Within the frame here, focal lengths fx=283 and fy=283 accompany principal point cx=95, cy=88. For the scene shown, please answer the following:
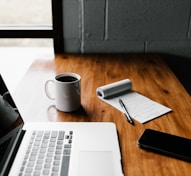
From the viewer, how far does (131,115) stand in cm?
94

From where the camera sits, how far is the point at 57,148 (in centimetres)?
76

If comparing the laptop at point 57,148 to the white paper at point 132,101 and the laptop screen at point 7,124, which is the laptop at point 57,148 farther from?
the white paper at point 132,101

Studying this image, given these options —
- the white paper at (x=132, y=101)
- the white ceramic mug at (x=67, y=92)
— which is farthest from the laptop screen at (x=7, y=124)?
the white paper at (x=132, y=101)

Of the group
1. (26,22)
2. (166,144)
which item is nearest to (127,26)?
(26,22)

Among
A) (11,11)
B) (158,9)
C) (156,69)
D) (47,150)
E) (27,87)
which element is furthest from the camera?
(11,11)

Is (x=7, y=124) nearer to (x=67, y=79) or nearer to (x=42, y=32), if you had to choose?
(x=67, y=79)

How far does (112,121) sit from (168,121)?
181mm

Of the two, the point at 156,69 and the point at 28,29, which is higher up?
the point at 28,29

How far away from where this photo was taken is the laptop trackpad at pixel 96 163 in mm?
686

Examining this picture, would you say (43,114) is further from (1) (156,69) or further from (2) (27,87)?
(1) (156,69)

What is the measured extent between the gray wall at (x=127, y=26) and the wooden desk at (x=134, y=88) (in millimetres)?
88

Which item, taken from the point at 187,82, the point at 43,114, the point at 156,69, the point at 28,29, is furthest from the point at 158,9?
the point at 43,114

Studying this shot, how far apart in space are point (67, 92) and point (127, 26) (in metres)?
0.80

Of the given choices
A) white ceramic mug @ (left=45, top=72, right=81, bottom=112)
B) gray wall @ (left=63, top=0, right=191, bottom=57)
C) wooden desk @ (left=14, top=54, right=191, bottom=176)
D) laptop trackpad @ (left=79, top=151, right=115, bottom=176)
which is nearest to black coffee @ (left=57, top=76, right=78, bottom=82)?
white ceramic mug @ (left=45, top=72, right=81, bottom=112)
